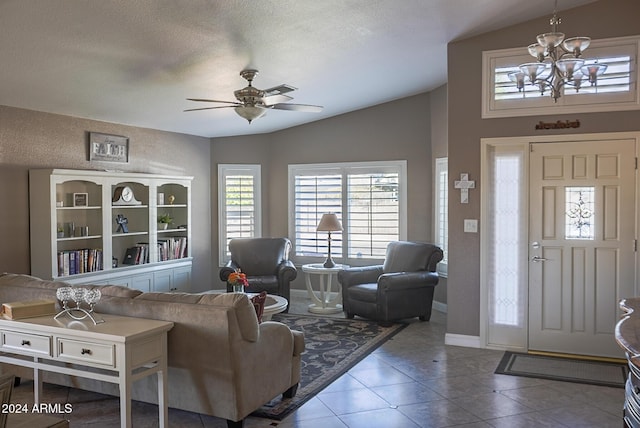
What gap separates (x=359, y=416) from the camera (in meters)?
3.81

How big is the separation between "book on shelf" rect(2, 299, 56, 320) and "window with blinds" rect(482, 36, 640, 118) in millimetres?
4218

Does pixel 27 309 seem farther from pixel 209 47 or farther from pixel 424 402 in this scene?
pixel 424 402

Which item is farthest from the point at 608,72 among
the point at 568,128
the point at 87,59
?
the point at 87,59

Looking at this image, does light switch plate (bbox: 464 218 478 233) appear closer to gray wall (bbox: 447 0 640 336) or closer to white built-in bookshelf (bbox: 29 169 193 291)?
gray wall (bbox: 447 0 640 336)

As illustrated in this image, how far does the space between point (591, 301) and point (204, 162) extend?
5.88 metres

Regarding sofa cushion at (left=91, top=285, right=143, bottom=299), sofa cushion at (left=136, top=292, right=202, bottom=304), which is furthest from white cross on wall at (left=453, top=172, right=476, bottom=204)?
sofa cushion at (left=91, top=285, right=143, bottom=299)

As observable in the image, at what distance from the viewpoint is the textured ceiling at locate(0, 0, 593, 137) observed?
3938 millimetres

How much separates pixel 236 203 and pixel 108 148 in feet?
8.01

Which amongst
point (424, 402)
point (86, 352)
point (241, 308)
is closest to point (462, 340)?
point (424, 402)

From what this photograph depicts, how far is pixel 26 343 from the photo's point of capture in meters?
3.43

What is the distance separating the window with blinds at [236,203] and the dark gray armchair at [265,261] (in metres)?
0.69

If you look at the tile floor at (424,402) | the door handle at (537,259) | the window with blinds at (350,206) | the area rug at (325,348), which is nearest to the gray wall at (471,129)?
the door handle at (537,259)

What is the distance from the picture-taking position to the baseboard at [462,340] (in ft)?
18.3

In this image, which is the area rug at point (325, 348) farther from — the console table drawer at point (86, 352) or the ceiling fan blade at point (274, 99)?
the ceiling fan blade at point (274, 99)
